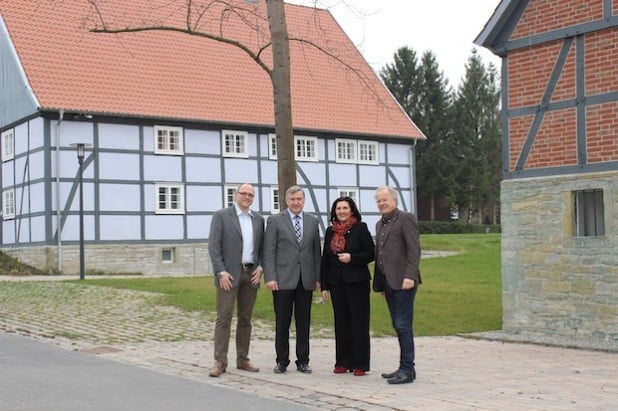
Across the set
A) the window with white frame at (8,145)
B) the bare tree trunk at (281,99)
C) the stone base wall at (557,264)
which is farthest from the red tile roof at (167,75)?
the stone base wall at (557,264)

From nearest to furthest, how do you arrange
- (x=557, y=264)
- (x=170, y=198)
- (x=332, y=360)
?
(x=332, y=360), (x=557, y=264), (x=170, y=198)

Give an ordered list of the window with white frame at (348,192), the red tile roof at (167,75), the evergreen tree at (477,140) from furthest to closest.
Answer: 1. the evergreen tree at (477,140)
2. the window with white frame at (348,192)
3. the red tile roof at (167,75)

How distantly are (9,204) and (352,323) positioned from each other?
22.6 meters

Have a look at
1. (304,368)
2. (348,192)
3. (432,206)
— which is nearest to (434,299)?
(304,368)

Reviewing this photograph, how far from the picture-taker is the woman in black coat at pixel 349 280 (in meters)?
8.59

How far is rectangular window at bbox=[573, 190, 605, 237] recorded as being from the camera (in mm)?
11586

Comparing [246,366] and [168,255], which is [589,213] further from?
[168,255]

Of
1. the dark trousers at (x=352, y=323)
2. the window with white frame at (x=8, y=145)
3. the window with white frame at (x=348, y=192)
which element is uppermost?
the window with white frame at (x=8, y=145)

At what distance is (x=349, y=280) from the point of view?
28.2ft

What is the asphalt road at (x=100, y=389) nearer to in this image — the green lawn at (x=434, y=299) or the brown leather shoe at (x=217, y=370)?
the brown leather shoe at (x=217, y=370)

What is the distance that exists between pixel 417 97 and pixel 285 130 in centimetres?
4391

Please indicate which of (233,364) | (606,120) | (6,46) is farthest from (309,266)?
(6,46)

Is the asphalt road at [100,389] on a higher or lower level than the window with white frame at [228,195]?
lower

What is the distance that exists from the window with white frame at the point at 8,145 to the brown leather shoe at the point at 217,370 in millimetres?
21914
